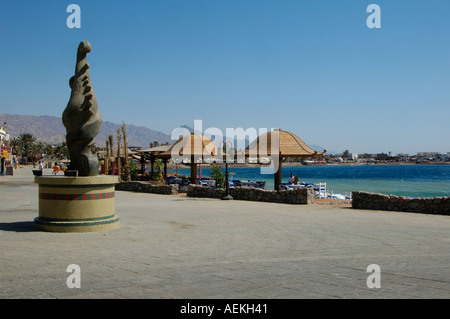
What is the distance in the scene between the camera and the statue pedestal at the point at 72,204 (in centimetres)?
830

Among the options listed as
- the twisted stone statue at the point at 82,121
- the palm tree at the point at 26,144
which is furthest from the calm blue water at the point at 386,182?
the palm tree at the point at 26,144

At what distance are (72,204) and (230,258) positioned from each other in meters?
3.93

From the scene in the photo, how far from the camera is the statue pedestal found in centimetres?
830

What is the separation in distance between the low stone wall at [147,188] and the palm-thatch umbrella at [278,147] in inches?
166

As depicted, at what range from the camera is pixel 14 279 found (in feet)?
15.6

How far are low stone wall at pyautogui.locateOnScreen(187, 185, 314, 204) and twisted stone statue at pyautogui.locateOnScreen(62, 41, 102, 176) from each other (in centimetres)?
847

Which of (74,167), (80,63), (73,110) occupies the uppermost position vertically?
(80,63)

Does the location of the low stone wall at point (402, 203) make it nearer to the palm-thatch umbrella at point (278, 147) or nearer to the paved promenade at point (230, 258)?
the paved promenade at point (230, 258)

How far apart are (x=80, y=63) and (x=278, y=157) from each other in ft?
35.2

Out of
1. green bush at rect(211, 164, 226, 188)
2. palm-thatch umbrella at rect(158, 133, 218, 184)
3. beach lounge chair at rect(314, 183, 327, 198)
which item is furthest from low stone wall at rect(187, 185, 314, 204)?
beach lounge chair at rect(314, 183, 327, 198)

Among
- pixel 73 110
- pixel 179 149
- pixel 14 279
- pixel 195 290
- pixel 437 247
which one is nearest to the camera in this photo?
pixel 195 290

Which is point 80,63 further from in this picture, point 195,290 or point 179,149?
point 179,149

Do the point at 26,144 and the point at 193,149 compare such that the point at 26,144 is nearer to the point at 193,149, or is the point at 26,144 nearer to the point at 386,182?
the point at 386,182
